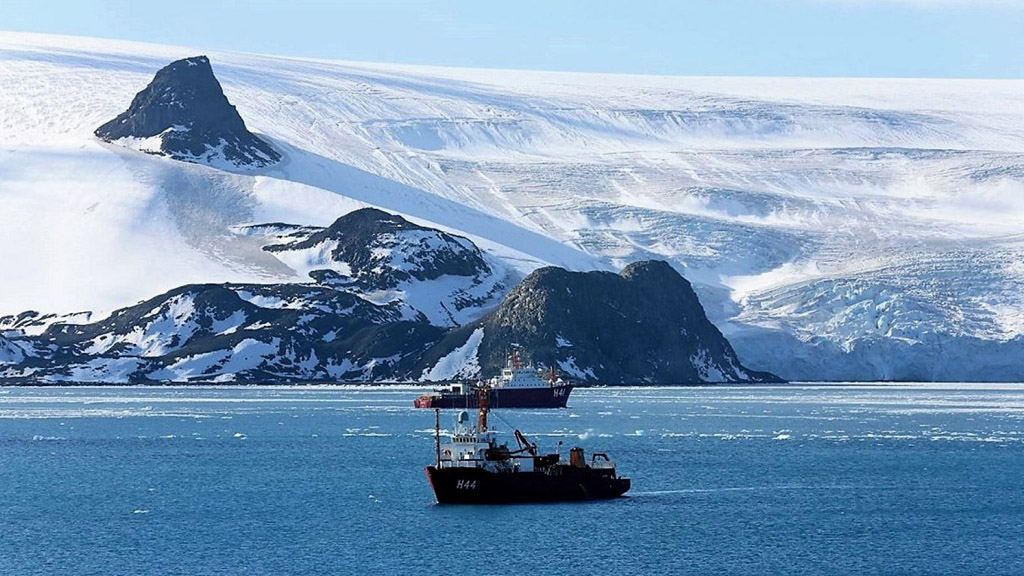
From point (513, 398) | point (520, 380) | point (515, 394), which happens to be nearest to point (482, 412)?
point (515, 394)

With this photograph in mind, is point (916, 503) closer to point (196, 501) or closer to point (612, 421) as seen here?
point (196, 501)

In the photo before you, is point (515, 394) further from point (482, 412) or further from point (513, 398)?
point (482, 412)

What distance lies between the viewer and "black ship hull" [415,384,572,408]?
165375 mm

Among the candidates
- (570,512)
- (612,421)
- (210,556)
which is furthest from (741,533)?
(612,421)

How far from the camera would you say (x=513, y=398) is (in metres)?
174

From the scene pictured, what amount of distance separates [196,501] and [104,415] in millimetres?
69498

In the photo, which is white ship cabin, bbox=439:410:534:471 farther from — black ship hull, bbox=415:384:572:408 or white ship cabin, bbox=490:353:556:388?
white ship cabin, bbox=490:353:556:388

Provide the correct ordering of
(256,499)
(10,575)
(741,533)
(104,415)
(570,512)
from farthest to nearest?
(104,415) < (256,499) < (570,512) < (741,533) < (10,575)

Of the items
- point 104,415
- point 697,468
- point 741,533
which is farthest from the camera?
point 104,415

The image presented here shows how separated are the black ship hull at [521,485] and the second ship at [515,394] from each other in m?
82.6

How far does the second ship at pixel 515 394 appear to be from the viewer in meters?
166

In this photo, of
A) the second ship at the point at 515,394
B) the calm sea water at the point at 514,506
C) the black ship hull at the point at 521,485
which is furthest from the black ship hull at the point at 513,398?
the black ship hull at the point at 521,485

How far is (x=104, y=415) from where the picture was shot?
486 ft

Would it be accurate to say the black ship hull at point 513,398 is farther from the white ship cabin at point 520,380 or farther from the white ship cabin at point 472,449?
the white ship cabin at point 472,449
